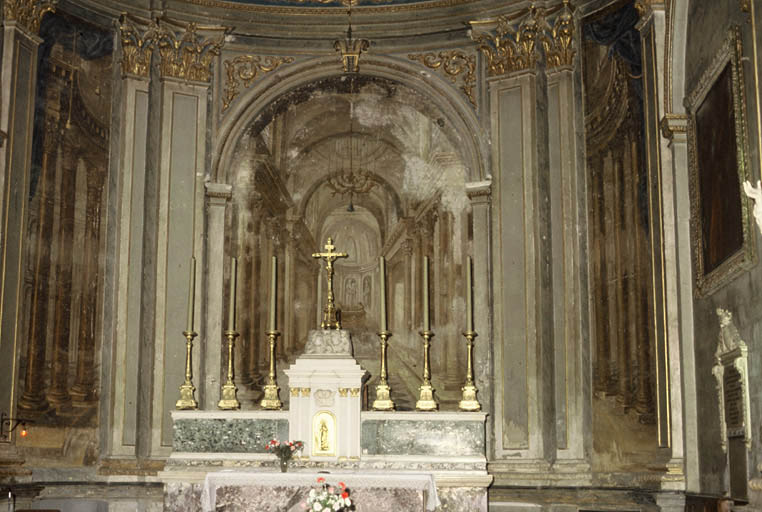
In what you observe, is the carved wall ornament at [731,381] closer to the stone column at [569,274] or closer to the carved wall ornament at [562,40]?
the stone column at [569,274]

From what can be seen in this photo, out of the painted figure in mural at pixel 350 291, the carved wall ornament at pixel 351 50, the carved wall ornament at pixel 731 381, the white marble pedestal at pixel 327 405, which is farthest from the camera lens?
the painted figure in mural at pixel 350 291

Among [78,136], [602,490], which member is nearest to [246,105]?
[78,136]

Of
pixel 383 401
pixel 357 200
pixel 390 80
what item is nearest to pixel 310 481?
pixel 383 401

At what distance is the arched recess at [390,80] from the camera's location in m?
12.9

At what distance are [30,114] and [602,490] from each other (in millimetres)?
7546

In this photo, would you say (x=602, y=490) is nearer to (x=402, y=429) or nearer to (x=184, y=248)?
(x=402, y=429)

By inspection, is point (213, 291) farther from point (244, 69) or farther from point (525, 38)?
point (525, 38)

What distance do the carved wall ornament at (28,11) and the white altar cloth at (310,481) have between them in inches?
214

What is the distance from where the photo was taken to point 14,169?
1105 cm

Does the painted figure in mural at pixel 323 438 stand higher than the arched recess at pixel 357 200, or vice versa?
the arched recess at pixel 357 200

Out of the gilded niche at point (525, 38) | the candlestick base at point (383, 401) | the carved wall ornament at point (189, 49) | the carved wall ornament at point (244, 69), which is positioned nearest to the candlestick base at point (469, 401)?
the candlestick base at point (383, 401)

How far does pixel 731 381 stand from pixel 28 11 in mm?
8297

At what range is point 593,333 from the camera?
11.7 m

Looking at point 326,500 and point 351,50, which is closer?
point 326,500
